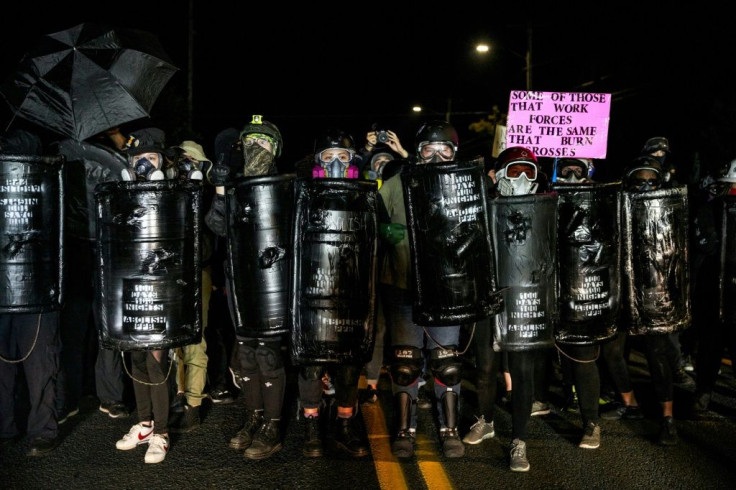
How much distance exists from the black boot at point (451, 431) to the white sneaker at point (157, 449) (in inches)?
80.2

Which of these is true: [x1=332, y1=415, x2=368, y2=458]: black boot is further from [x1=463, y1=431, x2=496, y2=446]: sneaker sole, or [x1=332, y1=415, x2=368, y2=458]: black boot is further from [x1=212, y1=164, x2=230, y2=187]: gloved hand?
[x1=212, y1=164, x2=230, y2=187]: gloved hand

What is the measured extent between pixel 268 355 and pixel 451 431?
4.89 ft

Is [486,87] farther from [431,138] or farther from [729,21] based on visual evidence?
[431,138]

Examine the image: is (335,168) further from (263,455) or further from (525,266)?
(263,455)

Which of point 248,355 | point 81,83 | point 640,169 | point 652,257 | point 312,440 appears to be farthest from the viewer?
point 81,83

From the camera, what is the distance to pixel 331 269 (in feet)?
14.5

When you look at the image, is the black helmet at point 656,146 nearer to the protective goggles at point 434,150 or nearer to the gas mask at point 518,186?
the gas mask at point 518,186

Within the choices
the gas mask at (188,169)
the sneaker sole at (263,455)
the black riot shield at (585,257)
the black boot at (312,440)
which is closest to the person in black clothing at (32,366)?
the gas mask at (188,169)

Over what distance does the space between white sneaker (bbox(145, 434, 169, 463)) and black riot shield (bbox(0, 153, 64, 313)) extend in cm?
124

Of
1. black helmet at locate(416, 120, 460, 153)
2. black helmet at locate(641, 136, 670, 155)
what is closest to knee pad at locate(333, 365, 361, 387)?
black helmet at locate(416, 120, 460, 153)

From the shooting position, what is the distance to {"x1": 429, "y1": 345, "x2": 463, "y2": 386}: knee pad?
4785 millimetres

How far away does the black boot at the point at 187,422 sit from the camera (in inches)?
206

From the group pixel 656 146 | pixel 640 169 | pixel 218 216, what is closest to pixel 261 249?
pixel 218 216

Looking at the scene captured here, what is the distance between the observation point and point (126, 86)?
5.68 meters
